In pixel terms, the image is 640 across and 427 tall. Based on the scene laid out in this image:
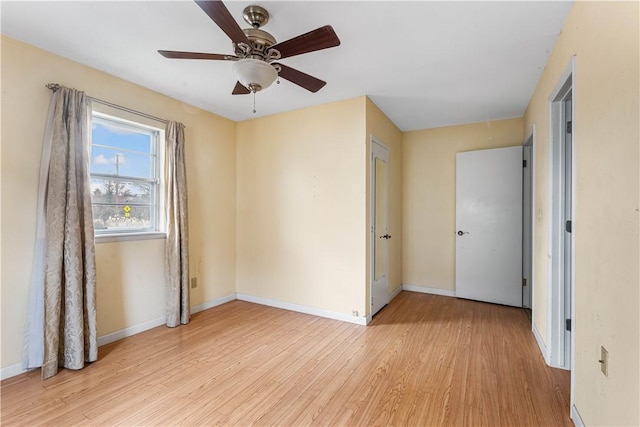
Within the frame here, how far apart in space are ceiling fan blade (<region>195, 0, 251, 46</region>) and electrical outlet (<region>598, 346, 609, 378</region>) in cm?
243

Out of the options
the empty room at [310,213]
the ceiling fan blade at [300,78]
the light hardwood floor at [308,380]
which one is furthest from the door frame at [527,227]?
the ceiling fan blade at [300,78]

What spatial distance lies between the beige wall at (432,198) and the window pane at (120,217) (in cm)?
366

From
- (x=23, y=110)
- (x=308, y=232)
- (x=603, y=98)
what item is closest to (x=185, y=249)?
(x=308, y=232)

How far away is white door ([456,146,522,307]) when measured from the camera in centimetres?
387

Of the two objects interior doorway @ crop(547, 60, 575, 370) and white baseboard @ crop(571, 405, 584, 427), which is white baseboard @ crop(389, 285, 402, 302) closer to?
interior doorway @ crop(547, 60, 575, 370)

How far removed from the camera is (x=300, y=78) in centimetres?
214

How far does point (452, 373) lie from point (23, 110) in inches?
154

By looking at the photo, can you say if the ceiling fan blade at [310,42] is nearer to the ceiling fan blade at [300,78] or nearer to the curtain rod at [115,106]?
the ceiling fan blade at [300,78]

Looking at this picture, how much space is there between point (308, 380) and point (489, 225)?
128 inches

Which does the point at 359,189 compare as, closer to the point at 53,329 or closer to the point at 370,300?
the point at 370,300

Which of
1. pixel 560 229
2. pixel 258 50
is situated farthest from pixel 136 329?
pixel 560 229

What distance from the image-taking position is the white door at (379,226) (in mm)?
3533

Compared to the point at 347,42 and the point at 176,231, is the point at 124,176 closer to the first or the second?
the point at 176,231

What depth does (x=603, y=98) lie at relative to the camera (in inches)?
55.9
